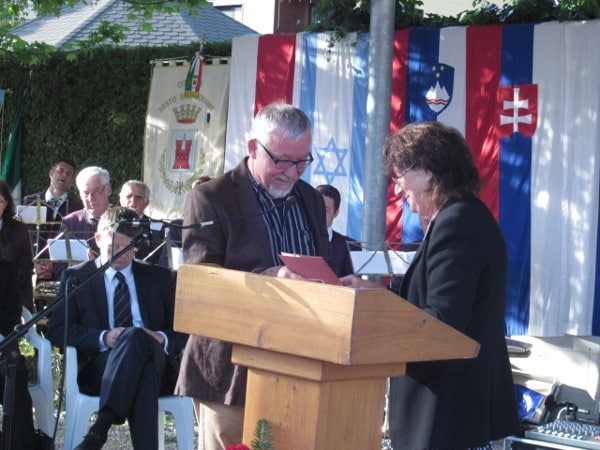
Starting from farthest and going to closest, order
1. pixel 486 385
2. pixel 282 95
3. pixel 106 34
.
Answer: pixel 106 34, pixel 282 95, pixel 486 385

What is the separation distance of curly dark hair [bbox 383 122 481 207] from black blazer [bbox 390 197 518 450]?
0.06 metres

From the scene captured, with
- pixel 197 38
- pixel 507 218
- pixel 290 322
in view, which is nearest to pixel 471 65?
pixel 507 218

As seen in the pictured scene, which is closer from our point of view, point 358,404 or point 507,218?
point 358,404

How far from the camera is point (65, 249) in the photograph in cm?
686

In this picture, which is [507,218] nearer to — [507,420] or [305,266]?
[507,420]

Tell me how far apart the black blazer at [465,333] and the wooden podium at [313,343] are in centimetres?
24

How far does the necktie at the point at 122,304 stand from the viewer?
209 inches

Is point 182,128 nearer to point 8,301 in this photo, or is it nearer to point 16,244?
point 16,244

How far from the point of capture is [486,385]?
2.69 meters

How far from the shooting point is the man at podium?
9.43 feet

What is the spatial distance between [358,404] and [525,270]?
19.2 feet

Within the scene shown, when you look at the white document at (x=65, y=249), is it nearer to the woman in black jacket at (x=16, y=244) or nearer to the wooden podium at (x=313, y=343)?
the woman in black jacket at (x=16, y=244)

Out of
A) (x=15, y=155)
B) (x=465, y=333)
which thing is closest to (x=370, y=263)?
(x=465, y=333)

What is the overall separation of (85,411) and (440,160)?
2.90 meters
